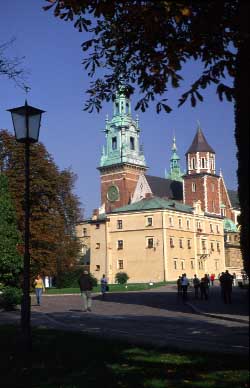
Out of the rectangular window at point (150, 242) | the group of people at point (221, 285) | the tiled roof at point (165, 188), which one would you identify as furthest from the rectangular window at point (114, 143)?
the group of people at point (221, 285)

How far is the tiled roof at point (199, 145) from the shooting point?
390ft

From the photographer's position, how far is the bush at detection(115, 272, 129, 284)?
84.0 metres

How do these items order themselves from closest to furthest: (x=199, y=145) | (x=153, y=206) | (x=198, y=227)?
(x=153, y=206) → (x=198, y=227) → (x=199, y=145)

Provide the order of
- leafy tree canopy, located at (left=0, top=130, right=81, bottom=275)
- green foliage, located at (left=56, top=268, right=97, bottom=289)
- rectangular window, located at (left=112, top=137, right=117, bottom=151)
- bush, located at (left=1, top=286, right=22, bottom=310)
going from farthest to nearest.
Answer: rectangular window, located at (left=112, top=137, right=117, bottom=151) < green foliage, located at (left=56, top=268, right=97, bottom=289) < leafy tree canopy, located at (left=0, top=130, right=81, bottom=275) < bush, located at (left=1, top=286, right=22, bottom=310)

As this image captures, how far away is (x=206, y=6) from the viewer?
6.12 metres

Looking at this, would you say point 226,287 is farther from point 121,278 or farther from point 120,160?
point 120,160

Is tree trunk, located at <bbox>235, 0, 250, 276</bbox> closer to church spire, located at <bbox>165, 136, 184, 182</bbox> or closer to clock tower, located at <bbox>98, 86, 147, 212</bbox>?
clock tower, located at <bbox>98, 86, 147, 212</bbox>

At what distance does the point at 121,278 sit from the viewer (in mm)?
84312

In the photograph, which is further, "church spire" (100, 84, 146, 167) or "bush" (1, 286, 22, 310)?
"church spire" (100, 84, 146, 167)

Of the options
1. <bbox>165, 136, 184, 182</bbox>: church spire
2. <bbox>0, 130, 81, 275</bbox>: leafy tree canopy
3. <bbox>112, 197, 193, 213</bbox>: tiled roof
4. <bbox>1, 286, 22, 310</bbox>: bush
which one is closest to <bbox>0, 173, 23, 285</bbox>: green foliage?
<bbox>1, 286, 22, 310</bbox>: bush

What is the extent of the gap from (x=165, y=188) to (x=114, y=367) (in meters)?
116

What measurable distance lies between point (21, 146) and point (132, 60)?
3871cm

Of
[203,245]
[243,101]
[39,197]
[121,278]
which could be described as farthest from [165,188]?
[243,101]

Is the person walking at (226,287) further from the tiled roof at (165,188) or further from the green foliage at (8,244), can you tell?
the tiled roof at (165,188)
